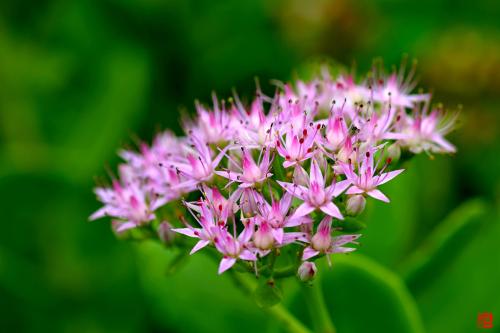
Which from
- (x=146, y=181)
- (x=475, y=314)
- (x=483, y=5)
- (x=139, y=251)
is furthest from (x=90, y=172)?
(x=483, y=5)

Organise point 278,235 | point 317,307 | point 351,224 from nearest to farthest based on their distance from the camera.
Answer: point 278,235 → point 351,224 → point 317,307

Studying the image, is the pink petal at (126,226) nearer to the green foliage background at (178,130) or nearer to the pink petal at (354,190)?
the green foliage background at (178,130)

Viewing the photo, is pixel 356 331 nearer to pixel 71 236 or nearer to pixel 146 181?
pixel 146 181

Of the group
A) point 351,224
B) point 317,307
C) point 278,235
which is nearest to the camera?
point 278,235

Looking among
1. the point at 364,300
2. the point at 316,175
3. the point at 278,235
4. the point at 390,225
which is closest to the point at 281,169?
the point at 316,175

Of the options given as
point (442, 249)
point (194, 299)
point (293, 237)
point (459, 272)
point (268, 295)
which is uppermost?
point (293, 237)

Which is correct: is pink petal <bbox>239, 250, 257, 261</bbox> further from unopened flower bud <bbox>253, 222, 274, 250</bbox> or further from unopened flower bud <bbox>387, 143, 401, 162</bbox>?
unopened flower bud <bbox>387, 143, 401, 162</bbox>

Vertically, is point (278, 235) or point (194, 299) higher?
point (278, 235)

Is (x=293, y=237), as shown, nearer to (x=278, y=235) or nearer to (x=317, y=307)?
(x=278, y=235)
